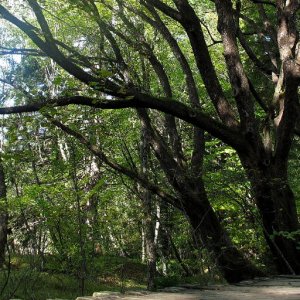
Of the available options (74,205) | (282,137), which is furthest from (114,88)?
(74,205)

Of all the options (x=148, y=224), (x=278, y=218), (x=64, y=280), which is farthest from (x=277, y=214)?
(x=64, y=280)

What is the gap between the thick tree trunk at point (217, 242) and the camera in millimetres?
6934

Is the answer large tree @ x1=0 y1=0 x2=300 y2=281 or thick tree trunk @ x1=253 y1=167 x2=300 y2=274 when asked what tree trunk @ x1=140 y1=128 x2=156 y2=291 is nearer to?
large tree @ x1=0 y1=0 x2=300 y2=281

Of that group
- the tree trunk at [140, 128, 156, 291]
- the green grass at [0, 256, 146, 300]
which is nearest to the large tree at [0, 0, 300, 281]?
the tree trunk at [140, 128, 156, 291]

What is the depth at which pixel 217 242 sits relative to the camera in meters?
7.27

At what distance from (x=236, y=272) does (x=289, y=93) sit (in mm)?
3174

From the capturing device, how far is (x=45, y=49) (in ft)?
17.4

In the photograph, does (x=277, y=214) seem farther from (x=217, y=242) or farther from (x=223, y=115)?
(x=223, y=115)

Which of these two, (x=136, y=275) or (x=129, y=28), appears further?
(x=136, y=275)

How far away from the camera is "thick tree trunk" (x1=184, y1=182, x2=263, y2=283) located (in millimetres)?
6934

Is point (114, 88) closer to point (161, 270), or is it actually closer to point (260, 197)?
point (260, 197)

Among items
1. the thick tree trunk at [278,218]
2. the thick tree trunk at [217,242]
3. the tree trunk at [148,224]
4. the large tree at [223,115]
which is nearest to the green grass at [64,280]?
the tree trunk at [148,224]

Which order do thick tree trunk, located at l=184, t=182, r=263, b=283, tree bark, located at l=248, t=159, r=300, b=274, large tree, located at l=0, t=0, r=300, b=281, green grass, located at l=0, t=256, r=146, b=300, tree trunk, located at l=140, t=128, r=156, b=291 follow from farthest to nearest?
1. green grass, located at l=0, t=256, r=146, b=300
2. tree trunk, located at l=140, t=128, r=156, b=291
3. thick tree trunk, located at l=184, t=182, r=263, b=283
4. tree bark, located at l=248, t=159, r=300, b=274
5. large tree, located at l=0, t=0, r=300, b=281

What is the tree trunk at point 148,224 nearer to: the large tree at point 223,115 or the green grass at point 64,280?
the green grass at point 64,280
